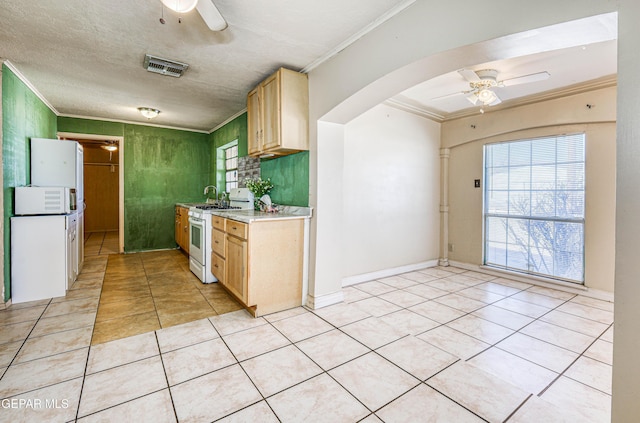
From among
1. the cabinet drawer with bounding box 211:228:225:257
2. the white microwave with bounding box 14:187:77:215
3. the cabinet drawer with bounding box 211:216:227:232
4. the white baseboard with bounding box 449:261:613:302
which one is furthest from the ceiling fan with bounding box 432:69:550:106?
the white microwave with bounding box 14:187:77:215

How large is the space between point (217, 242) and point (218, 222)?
0.80 ft

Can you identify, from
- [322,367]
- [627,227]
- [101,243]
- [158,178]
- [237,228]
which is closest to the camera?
[627,227]

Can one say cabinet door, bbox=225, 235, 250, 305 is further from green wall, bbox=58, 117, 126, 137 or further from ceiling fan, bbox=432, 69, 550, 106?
green wall, bbox=58, 117, 126, 137

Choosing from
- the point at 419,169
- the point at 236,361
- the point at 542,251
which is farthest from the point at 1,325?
the point at 542,251

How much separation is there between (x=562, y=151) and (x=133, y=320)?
16.9 feet

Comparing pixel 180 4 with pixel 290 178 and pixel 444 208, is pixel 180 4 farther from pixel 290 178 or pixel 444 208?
pixel 444 208

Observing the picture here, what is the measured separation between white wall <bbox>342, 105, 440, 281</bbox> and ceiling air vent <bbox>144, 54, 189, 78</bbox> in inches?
76.8

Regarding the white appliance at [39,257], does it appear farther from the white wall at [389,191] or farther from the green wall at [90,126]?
the white wall at [389,191]

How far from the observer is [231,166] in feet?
18.6

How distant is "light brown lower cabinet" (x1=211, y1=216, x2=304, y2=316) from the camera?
107 inches

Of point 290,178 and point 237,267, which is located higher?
point 290,178

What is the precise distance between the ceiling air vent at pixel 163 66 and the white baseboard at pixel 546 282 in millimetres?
4716

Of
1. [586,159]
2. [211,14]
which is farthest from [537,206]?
[211,14]

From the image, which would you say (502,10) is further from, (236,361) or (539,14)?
(236,361)
